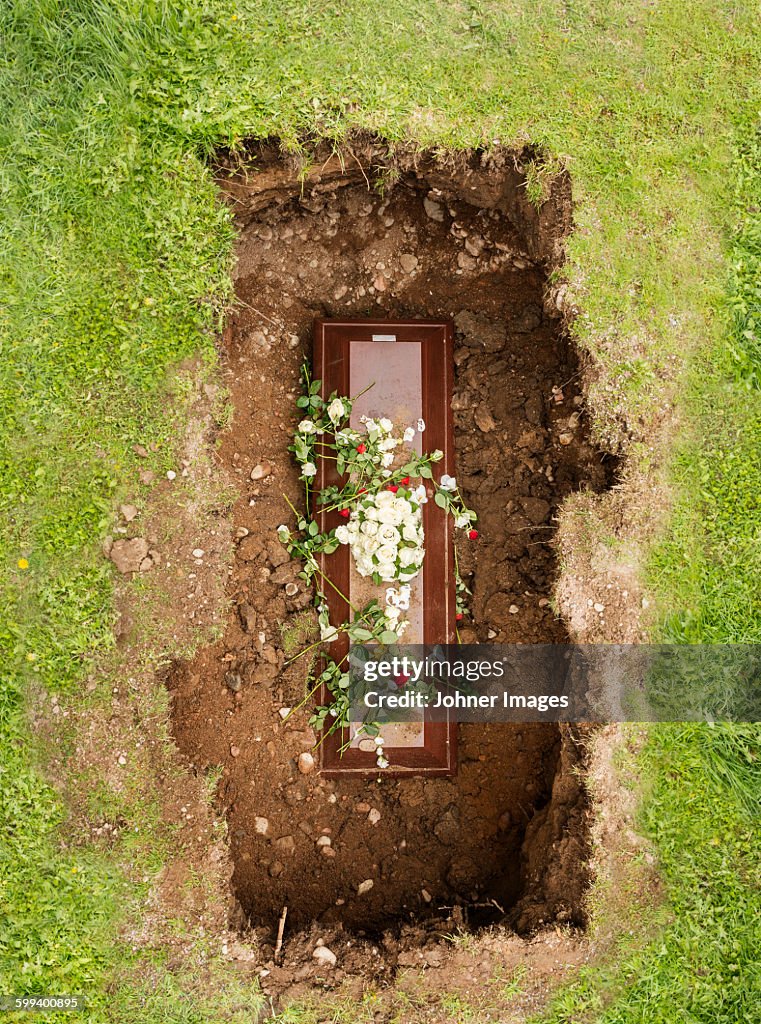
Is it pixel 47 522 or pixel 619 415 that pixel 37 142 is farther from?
pixel 619 415

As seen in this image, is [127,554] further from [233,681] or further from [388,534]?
[388,534]

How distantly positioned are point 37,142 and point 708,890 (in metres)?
4.16

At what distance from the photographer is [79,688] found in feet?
9.35

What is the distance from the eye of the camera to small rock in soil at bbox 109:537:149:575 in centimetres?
289

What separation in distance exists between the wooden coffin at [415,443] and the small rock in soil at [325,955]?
67 centimetres

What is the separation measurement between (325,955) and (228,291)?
108 inches

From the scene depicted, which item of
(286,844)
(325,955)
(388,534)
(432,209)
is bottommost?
(325,955)

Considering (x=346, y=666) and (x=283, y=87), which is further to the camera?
(x=346, y=666)

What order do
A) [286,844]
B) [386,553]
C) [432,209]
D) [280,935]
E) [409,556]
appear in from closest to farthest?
[386,553], [280,935], [409,556], [286,844], [432,209]

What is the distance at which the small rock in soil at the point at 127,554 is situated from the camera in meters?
2.89

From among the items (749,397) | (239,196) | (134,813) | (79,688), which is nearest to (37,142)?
(239,196)

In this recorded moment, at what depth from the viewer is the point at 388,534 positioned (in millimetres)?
2789

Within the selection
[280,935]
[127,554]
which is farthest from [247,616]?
[280,935]

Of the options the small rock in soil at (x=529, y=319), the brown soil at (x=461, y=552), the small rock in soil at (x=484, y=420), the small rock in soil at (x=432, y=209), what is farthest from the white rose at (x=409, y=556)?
the small rock in soil at (x=432, y=209)
